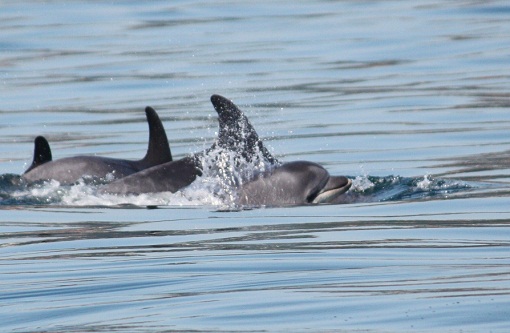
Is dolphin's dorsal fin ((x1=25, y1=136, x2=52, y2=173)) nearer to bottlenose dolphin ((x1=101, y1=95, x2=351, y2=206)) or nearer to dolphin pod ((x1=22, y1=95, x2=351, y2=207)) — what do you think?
dolphin pod ((x1=22, y1=95, x2=351, y2=207))

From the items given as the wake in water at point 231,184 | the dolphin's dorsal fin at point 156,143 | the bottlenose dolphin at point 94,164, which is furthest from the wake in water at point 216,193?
the dolphin's dorsal fin at point 156,143

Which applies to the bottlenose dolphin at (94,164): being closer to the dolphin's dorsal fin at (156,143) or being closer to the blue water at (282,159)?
the dolphin's dorsal fin at (156,143)

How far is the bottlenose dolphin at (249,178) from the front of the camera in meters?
11.9

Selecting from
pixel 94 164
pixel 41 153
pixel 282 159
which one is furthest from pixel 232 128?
pixel 282 159

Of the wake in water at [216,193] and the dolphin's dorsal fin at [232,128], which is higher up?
the dolphin's dorsal fin at [232,128]

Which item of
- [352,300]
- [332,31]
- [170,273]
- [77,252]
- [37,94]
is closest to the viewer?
[352,300]

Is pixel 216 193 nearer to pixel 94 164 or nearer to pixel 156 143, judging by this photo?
pixel 156 143

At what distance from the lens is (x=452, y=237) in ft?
32.7

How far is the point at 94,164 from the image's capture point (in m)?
14.0

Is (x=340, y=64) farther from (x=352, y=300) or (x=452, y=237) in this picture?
(x=352, y=300)

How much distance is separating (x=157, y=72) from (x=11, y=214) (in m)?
13.4

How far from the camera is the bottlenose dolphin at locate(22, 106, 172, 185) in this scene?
13633mm

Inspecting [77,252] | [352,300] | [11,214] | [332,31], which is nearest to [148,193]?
[11,214]

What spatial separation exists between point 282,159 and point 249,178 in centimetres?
365
